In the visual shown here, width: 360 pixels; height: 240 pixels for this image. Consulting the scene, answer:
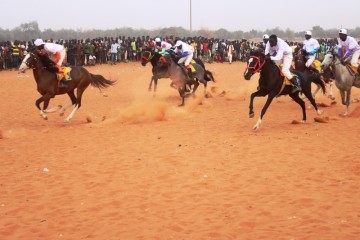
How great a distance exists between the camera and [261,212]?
6.57 meters

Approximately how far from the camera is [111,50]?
36.1 metres

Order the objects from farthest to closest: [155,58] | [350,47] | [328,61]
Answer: [155,58] < [350,47] < [328,61]

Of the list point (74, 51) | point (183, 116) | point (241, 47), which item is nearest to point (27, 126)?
point (183, 116)

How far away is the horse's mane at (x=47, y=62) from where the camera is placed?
1267 cm

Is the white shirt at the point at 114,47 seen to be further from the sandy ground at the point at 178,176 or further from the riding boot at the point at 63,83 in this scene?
the riding boot at the point at 63,83

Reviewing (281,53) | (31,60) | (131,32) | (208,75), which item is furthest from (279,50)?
(131,32)

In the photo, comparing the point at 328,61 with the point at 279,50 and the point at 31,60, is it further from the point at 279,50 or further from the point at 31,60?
the point at 31,60

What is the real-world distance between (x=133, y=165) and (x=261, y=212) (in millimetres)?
3138

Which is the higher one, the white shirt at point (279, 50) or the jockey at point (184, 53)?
the white shirt at point (279, 50)

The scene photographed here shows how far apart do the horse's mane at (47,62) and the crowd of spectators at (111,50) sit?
16.9 metres

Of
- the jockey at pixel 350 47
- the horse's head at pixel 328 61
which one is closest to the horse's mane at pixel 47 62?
the horse's head at pixel 328 61

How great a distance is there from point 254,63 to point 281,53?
1.20m

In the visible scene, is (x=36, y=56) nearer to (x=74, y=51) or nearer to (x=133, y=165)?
(x=133, y=165)

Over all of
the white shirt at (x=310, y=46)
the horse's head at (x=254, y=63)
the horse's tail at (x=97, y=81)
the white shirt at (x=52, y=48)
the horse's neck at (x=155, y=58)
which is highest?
the white shirt at (x=52, y=48)
